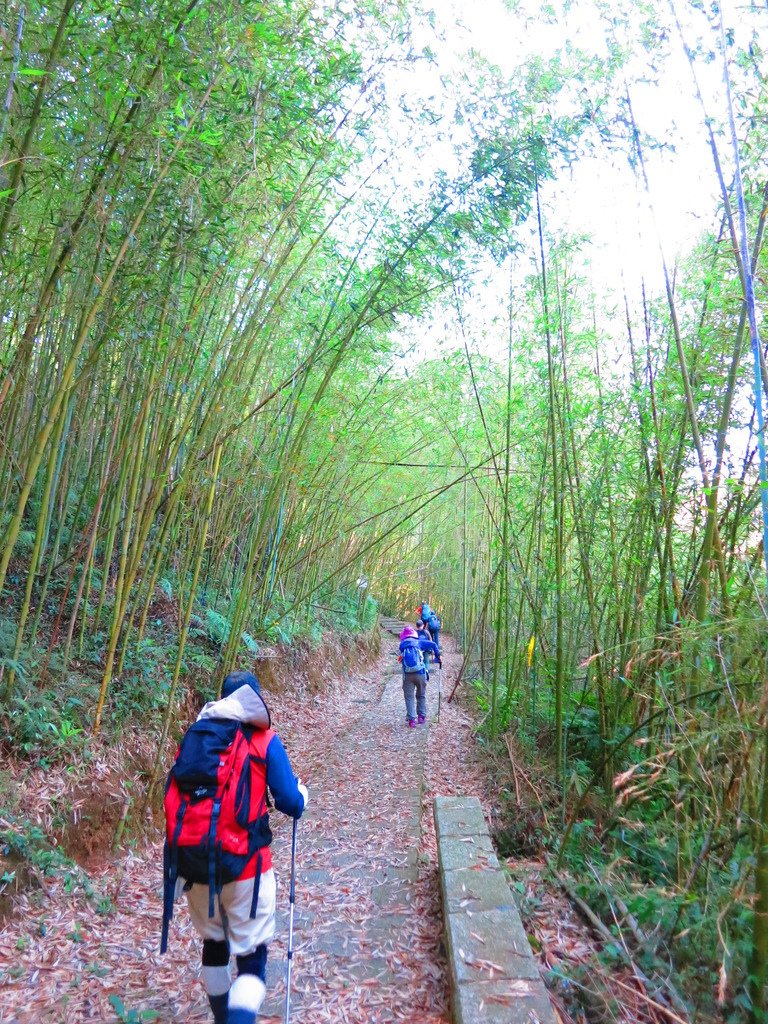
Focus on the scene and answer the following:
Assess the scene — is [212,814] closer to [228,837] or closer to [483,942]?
[228,837]

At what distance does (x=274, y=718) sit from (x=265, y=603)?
3.73ft

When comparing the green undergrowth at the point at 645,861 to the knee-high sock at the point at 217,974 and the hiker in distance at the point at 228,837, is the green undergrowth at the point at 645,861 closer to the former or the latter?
the hiker in distance at the point at 228,837

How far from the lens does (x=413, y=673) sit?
22.5 feet

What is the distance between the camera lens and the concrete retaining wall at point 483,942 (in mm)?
1970

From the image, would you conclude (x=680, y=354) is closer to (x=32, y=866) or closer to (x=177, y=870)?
(x=177, y=870)

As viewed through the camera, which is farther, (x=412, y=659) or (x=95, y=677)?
(x=412, y=659)

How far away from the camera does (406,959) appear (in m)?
2.57

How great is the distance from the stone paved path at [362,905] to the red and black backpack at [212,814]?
0.86 m

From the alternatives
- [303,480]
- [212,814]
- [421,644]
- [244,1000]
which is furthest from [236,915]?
[421,644]

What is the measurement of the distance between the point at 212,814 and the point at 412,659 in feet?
16.8

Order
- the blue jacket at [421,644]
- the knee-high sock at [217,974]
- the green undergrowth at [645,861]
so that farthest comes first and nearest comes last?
1. the blue jacket at [421,644]
2. the green undergrowth at [645,861]
3. the knee-high sock at [217,974]

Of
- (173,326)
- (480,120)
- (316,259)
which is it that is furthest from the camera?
(316,259)

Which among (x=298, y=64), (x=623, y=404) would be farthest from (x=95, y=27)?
(x=623, y=404)

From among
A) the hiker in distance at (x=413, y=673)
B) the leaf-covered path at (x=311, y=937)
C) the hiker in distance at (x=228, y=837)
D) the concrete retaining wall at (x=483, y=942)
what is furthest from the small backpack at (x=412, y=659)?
the hiker in distance at (x=228, y=837)
